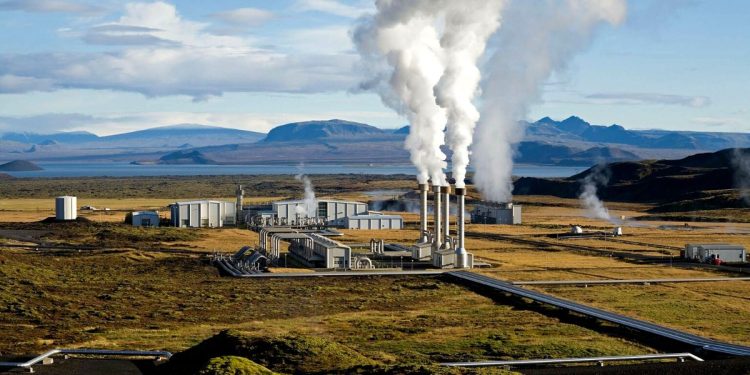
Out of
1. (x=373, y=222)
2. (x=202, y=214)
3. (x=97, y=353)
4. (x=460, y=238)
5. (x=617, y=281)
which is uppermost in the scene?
(x=202, y=214)

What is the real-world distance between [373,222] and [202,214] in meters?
19.3

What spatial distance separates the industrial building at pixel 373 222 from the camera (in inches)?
4530

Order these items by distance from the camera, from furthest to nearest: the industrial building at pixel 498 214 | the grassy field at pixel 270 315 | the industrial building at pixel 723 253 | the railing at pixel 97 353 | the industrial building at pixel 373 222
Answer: the industrial building at pixel 498 214 → the industrial building at pixel 373 222 → the industrial building at pixel 723 253 → the grassy field at pixel 270 315 → the railing at pixel 97 353

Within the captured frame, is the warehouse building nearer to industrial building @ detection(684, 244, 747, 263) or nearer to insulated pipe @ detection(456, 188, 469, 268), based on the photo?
insulated pipe @ detection(456, 188, 469, 268)

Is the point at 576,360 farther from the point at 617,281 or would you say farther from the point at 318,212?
the point at 318,212

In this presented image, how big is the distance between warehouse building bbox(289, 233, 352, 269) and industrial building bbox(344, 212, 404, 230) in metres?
33.8

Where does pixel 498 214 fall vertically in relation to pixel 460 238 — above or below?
above

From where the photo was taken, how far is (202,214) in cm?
11594

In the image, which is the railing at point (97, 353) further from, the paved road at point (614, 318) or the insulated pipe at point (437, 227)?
the insulated pipe at point (437, 227)

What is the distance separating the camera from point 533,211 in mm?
158125

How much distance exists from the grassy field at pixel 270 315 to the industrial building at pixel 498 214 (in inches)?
2468

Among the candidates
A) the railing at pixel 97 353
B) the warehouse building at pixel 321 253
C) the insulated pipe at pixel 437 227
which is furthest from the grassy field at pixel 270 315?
the insulated pipe at pixel 437 227

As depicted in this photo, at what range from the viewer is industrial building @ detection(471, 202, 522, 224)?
421ft

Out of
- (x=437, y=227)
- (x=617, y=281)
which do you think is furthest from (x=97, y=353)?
(x=437, y=227)
